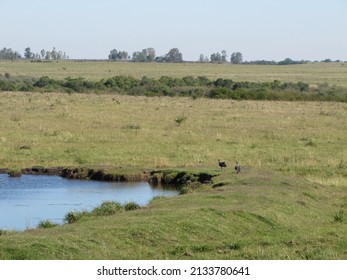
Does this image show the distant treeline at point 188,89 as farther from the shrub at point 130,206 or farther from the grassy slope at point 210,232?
the grassy slope at point 210,232

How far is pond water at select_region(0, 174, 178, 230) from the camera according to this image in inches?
798

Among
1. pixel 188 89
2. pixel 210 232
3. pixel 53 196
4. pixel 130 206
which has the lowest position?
pixel 188 89

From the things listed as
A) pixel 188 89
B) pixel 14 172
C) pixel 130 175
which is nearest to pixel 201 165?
pixel 130 175

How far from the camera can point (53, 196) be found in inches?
928

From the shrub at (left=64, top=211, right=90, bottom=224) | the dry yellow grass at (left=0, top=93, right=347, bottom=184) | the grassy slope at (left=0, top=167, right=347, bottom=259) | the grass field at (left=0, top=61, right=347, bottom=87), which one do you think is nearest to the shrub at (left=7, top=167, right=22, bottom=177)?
the dry yellow grass at (left=0, top=93, right=347, bottom=184)

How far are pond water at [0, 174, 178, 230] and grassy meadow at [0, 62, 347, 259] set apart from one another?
2.03 metres

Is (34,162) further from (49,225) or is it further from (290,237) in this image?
(290,237)

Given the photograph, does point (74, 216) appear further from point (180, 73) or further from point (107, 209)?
point (180, 73)

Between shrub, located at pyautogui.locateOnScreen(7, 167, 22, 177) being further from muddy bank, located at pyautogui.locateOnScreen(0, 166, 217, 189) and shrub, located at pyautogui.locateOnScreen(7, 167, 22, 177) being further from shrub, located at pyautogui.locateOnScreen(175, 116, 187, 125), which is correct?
shrub, located at pyautogui.locateOnScreen(175, 116, 187, 125)

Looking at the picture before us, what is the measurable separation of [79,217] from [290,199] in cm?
492

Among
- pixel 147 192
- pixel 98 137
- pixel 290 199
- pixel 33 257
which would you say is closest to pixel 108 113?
pixel 98 137

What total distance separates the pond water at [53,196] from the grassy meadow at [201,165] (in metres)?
2.03

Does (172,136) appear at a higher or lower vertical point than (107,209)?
lower

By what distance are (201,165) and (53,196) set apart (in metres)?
6.30
